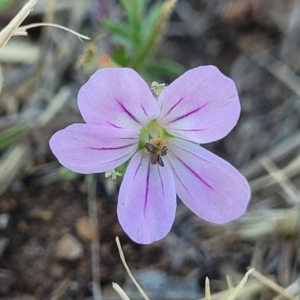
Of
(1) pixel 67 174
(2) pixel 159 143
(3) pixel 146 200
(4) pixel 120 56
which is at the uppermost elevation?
(4) pixel 120 56

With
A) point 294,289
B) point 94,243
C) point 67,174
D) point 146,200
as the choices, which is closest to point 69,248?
point 94,243

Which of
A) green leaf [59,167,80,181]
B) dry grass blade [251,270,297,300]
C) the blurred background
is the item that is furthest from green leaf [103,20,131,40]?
dry grass blade [251,270,297,300]

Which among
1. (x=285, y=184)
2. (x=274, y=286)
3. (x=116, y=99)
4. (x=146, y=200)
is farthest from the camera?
(x=285, y=184)

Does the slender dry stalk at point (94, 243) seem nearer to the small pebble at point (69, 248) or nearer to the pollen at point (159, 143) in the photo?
the small pebble at point (69, 248)

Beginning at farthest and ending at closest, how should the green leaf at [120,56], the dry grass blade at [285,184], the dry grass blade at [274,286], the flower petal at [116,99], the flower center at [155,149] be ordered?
the dry grass blade at [285,184]
the green leaf at [120,56]
the dry grass blade at [274,286]
the flower center at [155,149]
the flower petal at [116,99]

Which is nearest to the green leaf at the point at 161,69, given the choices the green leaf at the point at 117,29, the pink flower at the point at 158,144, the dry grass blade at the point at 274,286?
the green leaf at the point at 117,29

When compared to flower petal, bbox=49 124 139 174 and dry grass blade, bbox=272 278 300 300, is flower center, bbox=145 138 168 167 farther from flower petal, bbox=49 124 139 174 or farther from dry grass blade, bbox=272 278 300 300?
dry grass blade, bbox=272 278 300 300

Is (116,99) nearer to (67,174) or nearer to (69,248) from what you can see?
(67,174)
